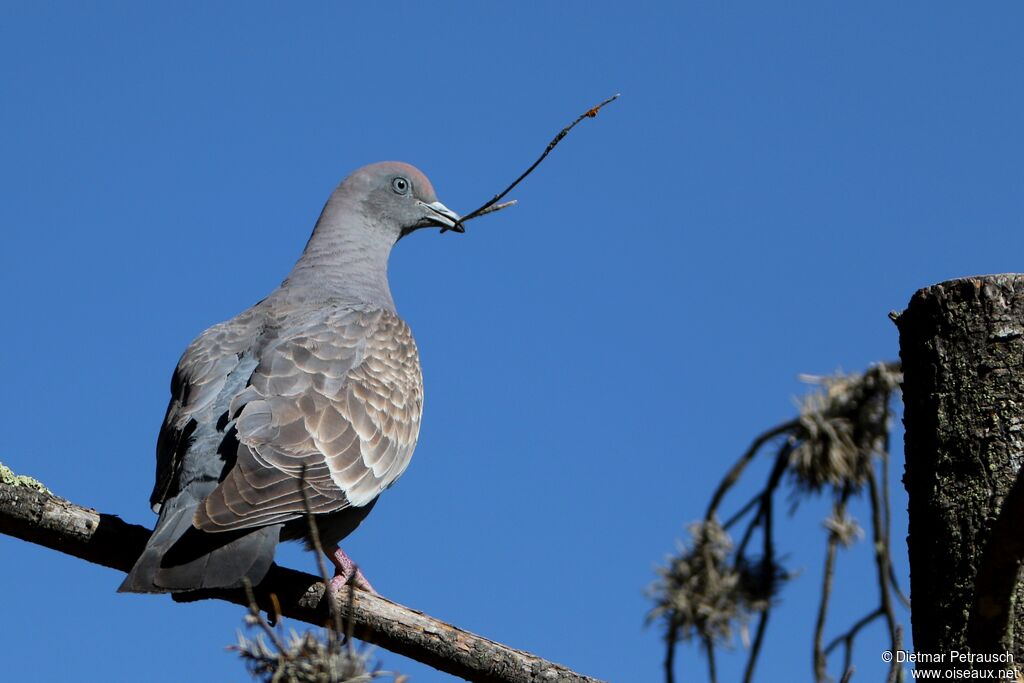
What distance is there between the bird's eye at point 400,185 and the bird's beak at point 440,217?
0.12 meters

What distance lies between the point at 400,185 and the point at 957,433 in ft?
13.2

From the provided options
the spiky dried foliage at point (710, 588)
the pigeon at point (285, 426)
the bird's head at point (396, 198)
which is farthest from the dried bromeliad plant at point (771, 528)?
the bird's head at point (396, 198)

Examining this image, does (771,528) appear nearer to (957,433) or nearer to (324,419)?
(957,433)

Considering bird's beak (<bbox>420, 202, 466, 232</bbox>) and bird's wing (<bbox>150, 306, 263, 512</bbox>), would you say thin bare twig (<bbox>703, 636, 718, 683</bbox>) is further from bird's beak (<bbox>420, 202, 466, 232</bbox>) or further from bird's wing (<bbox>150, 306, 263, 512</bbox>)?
bird's beak (<bbox>420, 202, 466, 232</bbox>)

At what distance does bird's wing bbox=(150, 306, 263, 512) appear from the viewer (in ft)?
15.1

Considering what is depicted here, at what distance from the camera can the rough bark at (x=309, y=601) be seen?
3.88m

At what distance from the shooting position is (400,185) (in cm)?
678

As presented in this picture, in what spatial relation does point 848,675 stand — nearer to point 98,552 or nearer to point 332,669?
point 332,669

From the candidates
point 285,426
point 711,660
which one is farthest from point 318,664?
point 285,426

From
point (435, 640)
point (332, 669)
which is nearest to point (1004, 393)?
point (435, 640)

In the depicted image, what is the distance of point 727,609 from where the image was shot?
3098mm

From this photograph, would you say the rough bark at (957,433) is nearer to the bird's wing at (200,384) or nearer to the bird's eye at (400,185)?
the bird's wing at (200,384)

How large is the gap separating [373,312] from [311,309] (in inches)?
12.0

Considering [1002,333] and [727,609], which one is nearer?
[727,609]
